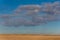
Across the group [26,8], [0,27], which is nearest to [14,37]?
[0,27]

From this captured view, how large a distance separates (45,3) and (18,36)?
0.33 metres

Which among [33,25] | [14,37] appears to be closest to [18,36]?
[14,37]

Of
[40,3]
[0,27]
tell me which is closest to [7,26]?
[0,27]

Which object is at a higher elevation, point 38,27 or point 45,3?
point 45,3

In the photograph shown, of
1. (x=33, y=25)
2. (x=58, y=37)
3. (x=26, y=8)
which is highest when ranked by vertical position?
(x=26, y=8)

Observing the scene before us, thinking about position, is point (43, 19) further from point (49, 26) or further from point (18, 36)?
point (18, 36)

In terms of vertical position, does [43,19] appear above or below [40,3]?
below

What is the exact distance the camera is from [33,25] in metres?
0.87

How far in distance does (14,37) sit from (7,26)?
0.34 feet

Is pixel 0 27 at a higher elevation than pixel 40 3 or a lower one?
lower

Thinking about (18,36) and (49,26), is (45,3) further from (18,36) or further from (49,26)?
(18,36)

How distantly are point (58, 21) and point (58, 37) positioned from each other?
0.12m

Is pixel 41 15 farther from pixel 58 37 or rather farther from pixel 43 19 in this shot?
pixel 58 37

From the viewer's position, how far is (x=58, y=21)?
2.81 feet
